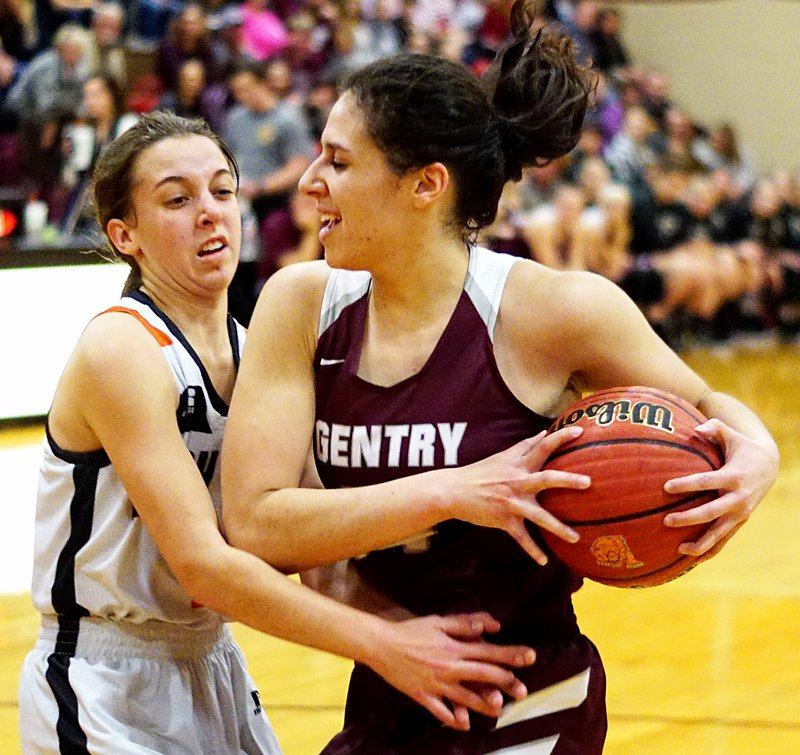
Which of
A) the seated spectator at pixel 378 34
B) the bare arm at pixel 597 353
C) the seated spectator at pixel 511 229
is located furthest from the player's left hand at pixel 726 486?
the seated spectator at pixel 378 34

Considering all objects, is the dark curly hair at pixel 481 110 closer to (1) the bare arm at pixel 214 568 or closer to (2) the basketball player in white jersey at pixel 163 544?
(2) the basketball player in white jersey at pixel 163 544

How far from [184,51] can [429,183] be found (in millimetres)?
8308

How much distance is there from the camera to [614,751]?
387 centimetres

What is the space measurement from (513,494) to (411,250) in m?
0.50

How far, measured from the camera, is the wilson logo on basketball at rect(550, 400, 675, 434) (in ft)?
7.18

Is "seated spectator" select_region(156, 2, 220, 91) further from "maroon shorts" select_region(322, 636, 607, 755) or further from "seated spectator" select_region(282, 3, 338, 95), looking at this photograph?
"maroon shorts" select_region(322, 636, 607, 755)

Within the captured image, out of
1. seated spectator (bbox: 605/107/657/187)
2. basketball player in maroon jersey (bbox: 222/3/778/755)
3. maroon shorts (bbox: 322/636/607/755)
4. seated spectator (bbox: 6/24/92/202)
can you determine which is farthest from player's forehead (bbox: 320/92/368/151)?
seated spectator (bbox: 605/107/657/187)

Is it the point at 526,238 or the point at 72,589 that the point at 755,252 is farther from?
the point at 72,589

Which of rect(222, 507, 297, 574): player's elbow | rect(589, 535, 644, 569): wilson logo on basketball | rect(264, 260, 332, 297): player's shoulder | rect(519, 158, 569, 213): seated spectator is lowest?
rect(519, 158, 569, 213): seated spectator

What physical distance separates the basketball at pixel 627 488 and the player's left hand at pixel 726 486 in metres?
0.02

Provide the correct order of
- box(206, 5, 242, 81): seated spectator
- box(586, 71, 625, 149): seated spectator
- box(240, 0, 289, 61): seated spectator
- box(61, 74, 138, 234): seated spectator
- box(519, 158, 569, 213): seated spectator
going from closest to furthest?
1. box(61, 74, 138, 234): seated spectator
2. box(206, 5, 242, 81): seated spectator
3. box(240, 0, 289, 61): seated spectator
4. box(519, 158, 569, 213): seated spectator
5. box(586, 71, 625, 149): seated spectator

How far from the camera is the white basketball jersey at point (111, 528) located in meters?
2.50

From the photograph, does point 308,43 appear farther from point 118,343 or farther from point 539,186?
point 118,343

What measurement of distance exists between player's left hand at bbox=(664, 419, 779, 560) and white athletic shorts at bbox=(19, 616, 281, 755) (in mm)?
998
